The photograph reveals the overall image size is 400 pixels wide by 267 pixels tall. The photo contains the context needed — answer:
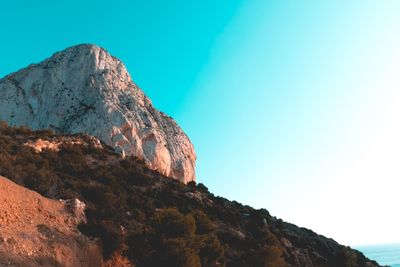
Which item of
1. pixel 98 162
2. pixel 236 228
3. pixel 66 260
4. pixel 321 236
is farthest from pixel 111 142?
pixel 66 260

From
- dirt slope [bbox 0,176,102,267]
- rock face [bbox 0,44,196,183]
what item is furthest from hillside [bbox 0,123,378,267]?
rock face [bbox 0,44,196,183]

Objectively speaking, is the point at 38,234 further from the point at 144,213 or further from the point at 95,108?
the point at 95,108

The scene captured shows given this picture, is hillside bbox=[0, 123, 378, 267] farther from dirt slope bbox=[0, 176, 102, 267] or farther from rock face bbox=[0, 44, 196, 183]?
rock face bbox=[0, 44, 196, 183]

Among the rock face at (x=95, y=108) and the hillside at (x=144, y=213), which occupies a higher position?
the rock face at (x=95, y=108)

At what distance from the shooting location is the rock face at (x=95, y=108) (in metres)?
50.8

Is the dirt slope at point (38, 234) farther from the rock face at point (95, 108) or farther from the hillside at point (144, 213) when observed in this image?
the rock face at point (95, 108)

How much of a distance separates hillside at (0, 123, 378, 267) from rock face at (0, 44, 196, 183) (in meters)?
7.06

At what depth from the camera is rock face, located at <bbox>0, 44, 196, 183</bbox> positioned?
50750mm

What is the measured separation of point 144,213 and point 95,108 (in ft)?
91.4

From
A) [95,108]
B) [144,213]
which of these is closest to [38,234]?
[144,213]

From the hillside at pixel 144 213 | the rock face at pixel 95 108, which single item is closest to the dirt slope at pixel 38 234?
the hillside at pixel 144 213

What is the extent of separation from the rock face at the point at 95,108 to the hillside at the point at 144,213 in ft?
23.2

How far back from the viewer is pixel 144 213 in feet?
88.4

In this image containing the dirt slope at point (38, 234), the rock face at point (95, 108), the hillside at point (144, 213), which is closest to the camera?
the dirt slope at point (38, 234)
